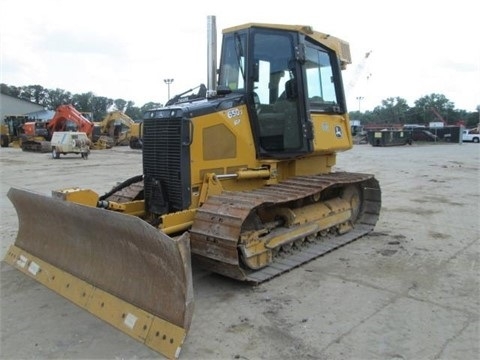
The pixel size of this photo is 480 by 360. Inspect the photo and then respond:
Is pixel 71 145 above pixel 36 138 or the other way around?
the other way around

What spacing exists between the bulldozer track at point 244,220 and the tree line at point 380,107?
55156 millimetres

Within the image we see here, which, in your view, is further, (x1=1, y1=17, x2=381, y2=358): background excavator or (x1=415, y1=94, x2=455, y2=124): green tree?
(x1=415, y1=94, x2=455, y2=124): green tree

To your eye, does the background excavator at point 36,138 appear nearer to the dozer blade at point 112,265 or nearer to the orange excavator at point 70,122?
the orange excavator at point 70,122

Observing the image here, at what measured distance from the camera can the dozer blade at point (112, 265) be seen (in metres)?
3.50

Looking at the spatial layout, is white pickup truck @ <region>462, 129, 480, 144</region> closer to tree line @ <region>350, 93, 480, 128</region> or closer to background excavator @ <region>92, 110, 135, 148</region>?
tree line @ <region>350, 93, 480, 128</region>

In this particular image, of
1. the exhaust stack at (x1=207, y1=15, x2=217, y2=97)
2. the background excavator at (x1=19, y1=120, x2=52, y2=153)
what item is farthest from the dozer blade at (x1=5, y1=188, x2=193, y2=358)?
the background excavator at (x1=19, y1=120, x2=52, y2=153)

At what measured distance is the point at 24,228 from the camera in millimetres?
5551

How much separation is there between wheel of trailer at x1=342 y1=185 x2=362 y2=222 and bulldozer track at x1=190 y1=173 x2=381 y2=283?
0.26 m

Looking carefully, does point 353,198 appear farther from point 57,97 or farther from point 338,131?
point 57,97

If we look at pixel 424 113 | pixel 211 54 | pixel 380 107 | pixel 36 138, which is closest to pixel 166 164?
pixel 211 54

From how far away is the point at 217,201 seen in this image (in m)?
4.80

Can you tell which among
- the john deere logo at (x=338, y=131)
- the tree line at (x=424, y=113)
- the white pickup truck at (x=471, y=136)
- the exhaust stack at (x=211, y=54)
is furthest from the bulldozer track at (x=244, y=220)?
the tree line at (x=424, y=113)

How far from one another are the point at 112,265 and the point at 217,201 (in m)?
1.22

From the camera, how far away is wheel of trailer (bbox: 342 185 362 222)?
6.80 m
